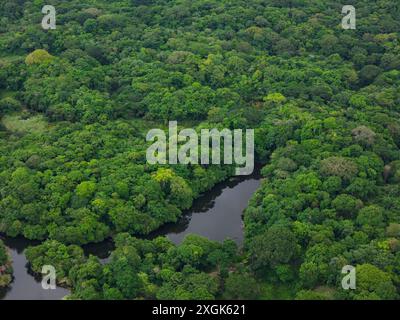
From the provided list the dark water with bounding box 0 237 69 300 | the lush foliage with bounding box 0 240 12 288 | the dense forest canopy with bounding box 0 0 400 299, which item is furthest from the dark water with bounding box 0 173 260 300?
the dense forest canopy with bounding box 0 0 400 299

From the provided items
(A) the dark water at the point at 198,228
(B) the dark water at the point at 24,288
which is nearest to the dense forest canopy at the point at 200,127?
(A) the dark water at the point at 198,228

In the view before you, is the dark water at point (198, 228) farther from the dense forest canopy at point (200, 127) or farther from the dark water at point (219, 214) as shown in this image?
the dense forest canopy at point (200, 127)

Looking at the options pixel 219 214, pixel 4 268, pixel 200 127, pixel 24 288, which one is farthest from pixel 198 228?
pixel 4 268

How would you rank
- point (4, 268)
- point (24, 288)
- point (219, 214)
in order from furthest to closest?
point (219, 214)
point (4, 268)
point (24, 288)

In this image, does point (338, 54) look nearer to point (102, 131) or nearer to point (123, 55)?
point (123, 55)

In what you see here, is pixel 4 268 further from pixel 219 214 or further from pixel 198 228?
pixel 219 214
